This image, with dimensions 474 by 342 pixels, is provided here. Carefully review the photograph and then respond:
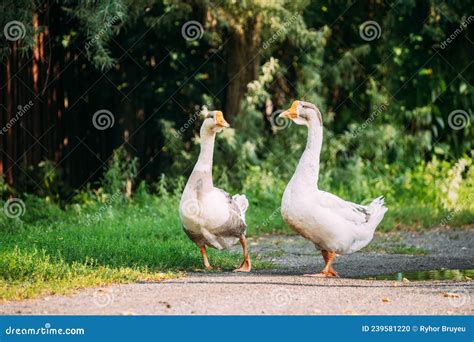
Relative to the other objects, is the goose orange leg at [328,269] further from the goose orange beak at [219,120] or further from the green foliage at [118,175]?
the green foliage at [118,175]

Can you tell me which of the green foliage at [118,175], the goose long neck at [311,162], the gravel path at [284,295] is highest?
the goose long neck at [311,162]

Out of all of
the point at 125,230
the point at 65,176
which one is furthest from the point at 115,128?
the point at 125,230

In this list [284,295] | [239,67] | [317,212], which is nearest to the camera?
[284,295]

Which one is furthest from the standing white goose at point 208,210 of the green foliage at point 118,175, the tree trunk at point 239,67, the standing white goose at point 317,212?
the tree trunk at point 239,67

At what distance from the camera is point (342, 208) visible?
8250mm

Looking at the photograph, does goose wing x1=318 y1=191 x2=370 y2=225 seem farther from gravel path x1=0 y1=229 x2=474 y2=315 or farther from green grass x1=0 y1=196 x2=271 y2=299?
green grass x1=0 y1=196 x2=271 y2=299

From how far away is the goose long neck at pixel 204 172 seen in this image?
8.43 meters

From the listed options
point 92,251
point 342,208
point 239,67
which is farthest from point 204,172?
point 239,67

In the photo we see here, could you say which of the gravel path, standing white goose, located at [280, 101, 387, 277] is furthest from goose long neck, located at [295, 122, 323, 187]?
the gravel path

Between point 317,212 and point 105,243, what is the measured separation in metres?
2.75

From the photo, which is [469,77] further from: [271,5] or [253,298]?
[253,298]

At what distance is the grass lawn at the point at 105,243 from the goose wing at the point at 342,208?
1.24 m

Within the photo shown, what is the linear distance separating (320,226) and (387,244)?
3483 mm

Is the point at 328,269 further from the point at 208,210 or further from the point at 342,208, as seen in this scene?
the point at 208,210
